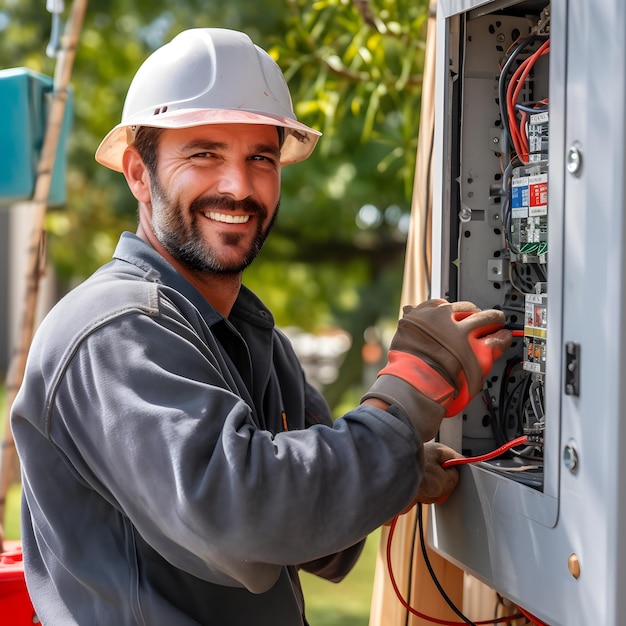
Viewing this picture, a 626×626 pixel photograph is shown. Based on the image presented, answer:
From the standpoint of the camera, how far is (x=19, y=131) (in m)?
3.11

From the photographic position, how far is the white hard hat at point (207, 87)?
78.2 inches

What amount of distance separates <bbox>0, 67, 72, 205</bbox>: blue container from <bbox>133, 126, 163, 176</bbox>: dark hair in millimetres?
1099

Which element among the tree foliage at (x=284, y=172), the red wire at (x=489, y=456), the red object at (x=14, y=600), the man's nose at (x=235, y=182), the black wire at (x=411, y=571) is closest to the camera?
the red wire at (x=489, y=456)

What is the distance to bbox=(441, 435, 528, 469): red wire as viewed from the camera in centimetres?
191

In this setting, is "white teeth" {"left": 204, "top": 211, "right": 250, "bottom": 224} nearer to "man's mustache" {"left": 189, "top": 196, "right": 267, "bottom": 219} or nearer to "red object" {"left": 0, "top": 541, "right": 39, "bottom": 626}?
"man's mustache" {"left": 189, "top": 196, "right": 267, "bottom": 219}

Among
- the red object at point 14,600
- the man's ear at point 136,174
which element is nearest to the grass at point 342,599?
the red object at point 14,600

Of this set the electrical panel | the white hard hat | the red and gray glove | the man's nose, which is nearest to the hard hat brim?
the white hard hat

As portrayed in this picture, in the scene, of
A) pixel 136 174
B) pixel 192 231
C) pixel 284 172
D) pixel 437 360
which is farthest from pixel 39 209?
pixel 284 172

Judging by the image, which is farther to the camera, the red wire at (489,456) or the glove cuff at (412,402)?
the red wire at (489,456)

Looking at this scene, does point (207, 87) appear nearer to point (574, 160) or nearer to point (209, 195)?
point (209, 195)

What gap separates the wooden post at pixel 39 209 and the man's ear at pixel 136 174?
1004 millimetres

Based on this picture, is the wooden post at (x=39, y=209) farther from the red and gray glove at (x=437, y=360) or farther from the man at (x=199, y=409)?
the red and gray glove at (x=437, y=360)

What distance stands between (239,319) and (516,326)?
64 cm

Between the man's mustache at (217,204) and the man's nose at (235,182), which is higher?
the man's nose at (235,182)
